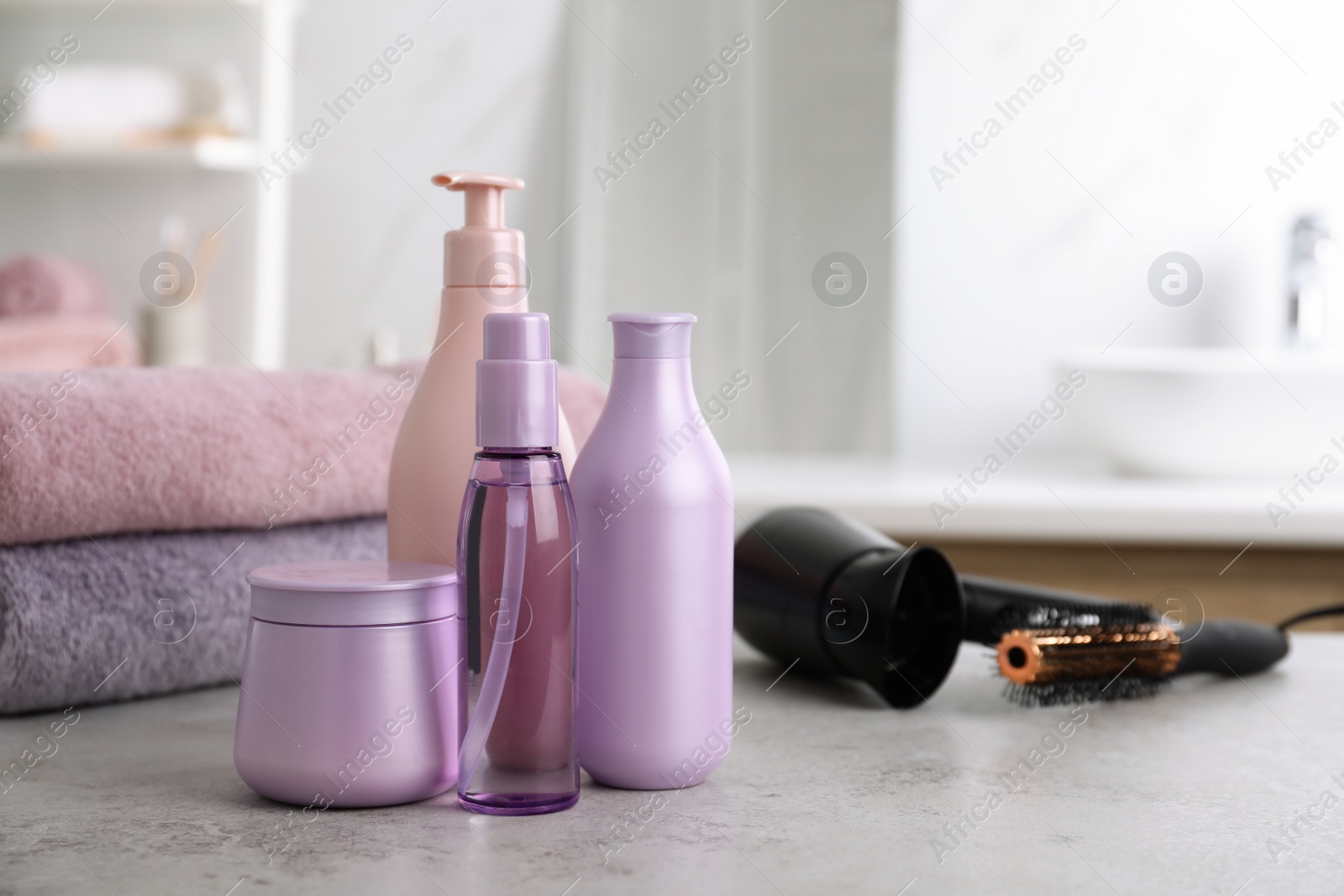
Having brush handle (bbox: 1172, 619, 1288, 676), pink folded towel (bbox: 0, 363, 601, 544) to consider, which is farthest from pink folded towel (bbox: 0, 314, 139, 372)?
brush handle (bbox: 1172, 619, 1288, 676)

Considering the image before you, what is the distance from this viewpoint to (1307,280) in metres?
1.56

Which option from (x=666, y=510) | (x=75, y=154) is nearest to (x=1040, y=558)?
(x=666, y=510)

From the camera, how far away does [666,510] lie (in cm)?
41

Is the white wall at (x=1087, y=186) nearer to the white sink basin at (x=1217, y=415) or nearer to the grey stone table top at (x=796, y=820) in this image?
the white sink basin at (x=1217, y=415)

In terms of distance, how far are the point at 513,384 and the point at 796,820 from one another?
0.18 meters

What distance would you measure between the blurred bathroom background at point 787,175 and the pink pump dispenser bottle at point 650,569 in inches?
48.9

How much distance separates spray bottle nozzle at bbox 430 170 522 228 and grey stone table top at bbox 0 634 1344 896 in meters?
0.22

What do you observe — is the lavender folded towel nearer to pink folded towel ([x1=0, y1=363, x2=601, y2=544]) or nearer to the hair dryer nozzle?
pink folded towel ([x1=0, y1=363, x2=601, y2=544])

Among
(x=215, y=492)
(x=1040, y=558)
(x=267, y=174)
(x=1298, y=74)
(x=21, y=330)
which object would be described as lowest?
(x=1040, y=558)

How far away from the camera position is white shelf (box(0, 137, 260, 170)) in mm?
1546

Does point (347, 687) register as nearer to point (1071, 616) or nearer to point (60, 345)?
point (1071, 616)

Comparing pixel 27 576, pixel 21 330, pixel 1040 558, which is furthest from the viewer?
pixel 1040 558

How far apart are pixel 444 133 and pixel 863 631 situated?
141 centimetres

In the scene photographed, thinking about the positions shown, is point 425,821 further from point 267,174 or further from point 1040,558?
point 267,174
